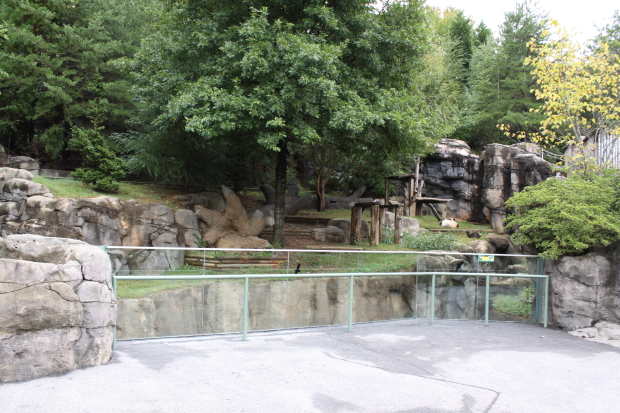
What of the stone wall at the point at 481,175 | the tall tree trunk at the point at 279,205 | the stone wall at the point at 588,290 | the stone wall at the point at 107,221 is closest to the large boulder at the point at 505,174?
the stone wall at the point at 481,175

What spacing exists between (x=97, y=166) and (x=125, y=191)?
1380 mm

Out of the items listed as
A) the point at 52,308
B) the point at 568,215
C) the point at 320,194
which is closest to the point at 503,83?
the point at 320,194

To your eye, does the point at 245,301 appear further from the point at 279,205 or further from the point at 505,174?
the point at 505,174

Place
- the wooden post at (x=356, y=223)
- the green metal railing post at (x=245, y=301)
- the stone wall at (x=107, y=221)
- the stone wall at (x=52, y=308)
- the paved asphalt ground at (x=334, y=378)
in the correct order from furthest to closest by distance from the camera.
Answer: the wooden post at (x=356, y=223)
the stone wall at (x=107, y=221)
the green metal railing post at (x=245, y=301)
the stone wall at (x=52, y=308)
the paved asphalt ground at (x=334, y=378)

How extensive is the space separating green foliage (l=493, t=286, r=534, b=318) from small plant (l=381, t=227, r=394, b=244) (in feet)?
36.0

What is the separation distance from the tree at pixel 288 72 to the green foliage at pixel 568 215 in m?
5.45

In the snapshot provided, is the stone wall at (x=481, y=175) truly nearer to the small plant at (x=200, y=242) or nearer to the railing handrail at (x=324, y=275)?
the small plant at (x=200, y=242)

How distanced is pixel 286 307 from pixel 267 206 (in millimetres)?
15194

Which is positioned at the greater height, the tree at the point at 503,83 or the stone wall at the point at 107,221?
the tree at the point at 503,83

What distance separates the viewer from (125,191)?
19.0 m

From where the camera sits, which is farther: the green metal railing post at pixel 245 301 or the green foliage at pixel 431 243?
the green foliage at pixel 431 243

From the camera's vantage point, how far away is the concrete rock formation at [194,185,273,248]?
16.6 metres

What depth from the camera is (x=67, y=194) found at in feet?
53.4

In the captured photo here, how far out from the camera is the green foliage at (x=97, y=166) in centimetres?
1788
